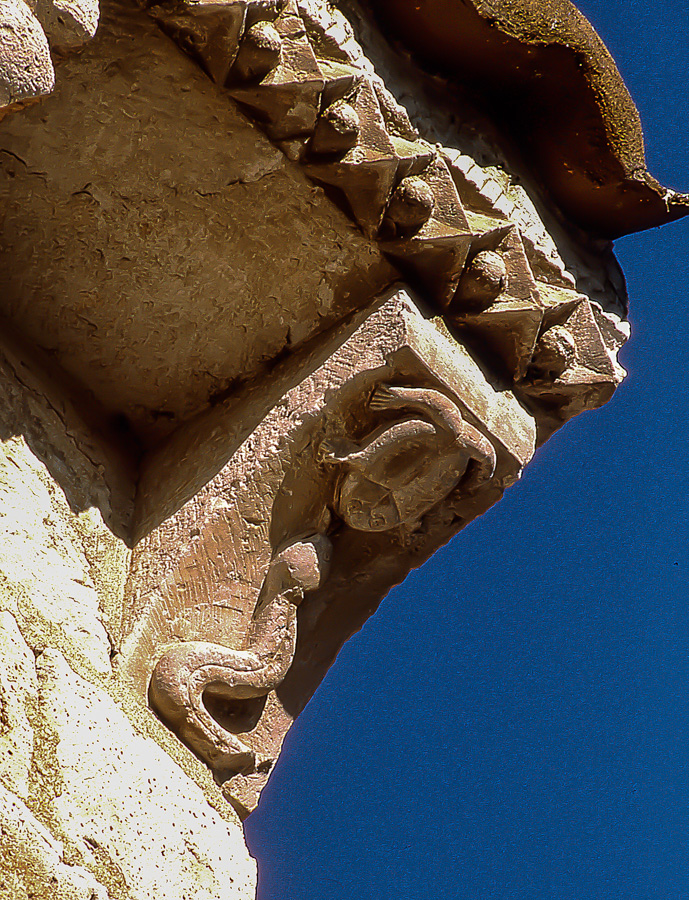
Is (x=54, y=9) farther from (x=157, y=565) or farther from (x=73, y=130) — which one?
(x=157, y=565)

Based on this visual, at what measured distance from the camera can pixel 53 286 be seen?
173cm

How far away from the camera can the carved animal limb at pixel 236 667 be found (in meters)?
1.54

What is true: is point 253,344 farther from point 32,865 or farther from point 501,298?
point 32,865

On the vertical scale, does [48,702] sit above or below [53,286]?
below

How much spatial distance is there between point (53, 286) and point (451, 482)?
2.11 feet

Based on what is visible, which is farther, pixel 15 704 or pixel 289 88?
pixel 289 88

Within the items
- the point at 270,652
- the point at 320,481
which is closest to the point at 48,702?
the point at 270,652

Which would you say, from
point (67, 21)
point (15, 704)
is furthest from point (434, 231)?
point (15, 704)

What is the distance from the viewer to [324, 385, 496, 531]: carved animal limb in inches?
64.7

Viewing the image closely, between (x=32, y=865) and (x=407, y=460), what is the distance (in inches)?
28.7

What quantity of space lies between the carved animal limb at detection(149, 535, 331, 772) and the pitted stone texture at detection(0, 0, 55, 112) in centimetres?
71

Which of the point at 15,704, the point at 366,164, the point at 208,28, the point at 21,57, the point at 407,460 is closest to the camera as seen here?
the point at 21,57

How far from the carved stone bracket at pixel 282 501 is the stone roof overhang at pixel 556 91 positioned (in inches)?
13.9

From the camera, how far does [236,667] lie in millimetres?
1581
